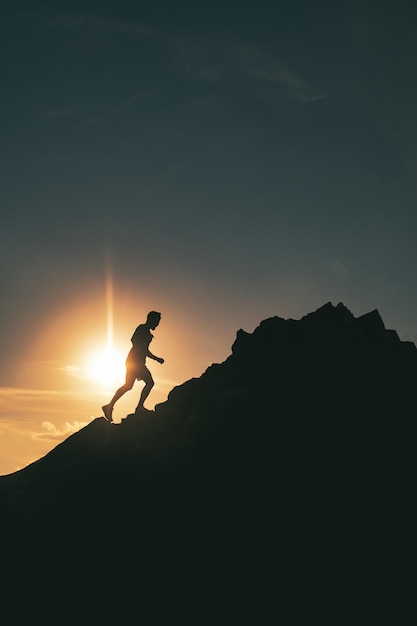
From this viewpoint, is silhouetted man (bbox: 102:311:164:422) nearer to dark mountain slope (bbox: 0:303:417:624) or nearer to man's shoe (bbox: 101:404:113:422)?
man's shoe (bbox: 101:404:113:422)

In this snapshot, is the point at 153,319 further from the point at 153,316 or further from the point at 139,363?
the point at 139,363

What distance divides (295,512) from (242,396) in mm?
3799

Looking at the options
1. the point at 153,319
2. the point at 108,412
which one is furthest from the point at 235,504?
the point at 153,319

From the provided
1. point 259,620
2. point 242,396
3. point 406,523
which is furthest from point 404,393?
point 259,620

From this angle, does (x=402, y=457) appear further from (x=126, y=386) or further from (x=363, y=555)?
(x=126, y=386)

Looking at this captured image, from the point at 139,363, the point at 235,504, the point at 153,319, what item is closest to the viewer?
the point at 235,504

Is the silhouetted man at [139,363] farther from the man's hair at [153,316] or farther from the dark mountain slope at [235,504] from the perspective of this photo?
the dark mountain slope at [235,504]

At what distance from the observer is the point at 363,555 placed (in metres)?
15.1

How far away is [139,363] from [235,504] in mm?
5472

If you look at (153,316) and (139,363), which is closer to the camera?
(139,363)

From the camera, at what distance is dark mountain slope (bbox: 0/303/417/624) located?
14516 mm

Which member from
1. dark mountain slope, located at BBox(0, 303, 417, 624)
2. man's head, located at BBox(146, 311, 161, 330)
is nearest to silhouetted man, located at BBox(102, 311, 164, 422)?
man's head, located at BBox(146, 311, 161, 330)

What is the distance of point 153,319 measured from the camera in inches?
720

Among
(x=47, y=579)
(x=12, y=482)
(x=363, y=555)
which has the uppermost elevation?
(x=12, y=482)
